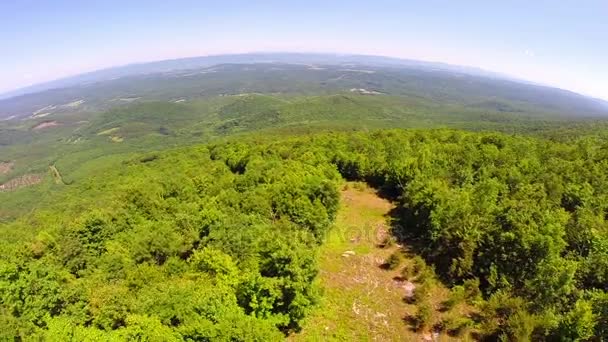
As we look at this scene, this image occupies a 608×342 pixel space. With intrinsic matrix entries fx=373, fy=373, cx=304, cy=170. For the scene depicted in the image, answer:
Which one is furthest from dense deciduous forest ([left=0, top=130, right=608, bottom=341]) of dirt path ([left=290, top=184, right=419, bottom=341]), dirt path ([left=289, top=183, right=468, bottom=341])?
dirt path ([left=290, top=184, right=419, bottom=341])

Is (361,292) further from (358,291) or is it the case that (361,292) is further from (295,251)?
(295,251)

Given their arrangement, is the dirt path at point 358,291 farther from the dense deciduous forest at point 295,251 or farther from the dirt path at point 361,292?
the dense deciduous forest at point 295,251

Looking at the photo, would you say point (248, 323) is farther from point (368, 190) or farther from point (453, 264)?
point (368, 190)

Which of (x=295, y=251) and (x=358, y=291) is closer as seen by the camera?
(x=295, y=251)

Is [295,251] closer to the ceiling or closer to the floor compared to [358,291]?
closer to the ceiling

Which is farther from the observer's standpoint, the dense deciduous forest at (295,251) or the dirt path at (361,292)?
the dirt path at (361,292)

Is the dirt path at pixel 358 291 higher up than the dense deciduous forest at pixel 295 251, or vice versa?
the dense deciduous forest at pixel 295 251

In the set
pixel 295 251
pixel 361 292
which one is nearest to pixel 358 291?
pixel 361 292

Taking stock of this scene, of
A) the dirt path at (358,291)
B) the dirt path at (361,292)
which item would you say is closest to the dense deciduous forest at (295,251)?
the dirt path at (361,292)
